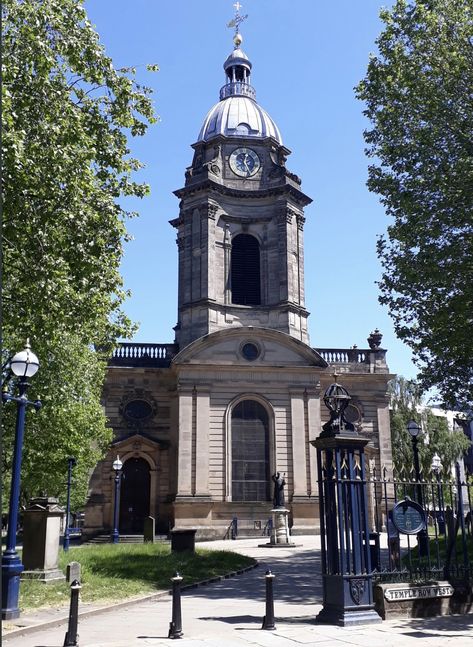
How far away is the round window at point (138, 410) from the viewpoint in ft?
117

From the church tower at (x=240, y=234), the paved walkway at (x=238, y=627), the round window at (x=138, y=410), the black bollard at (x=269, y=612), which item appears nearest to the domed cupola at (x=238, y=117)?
the church tower at (x=240, y=234)

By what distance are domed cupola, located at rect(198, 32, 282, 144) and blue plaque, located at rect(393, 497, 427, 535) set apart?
104ft

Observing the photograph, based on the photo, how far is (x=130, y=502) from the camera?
112ft

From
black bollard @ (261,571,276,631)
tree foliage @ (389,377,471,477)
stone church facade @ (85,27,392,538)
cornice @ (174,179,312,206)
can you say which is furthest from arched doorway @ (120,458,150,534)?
black bollard @ (261,571,276,631)

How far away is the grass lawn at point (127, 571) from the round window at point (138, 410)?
520 inches

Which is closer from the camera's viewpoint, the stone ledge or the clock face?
the stone ledge

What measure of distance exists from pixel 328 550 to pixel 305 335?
26787mm

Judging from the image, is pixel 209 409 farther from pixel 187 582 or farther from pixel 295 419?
pixel 187 582

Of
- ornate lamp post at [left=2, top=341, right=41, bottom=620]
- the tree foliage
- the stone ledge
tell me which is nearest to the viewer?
the stone ledge

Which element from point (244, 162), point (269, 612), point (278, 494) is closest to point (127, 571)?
point (269, 612)

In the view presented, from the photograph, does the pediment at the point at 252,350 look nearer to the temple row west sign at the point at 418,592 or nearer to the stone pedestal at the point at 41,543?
the stone pedestal at the point at 41,543

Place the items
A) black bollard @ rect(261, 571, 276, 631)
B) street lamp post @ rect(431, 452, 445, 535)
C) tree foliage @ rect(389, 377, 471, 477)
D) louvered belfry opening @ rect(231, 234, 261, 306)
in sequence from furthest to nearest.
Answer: tree foliage @ rect(389, 377, 471, 477) < louvered belfry opening @ rect(231, 234, 261, 306) < street lamp post @ rect(431, 452, 445, 535) < black bollard @ rect(261, 571, 276, 631)

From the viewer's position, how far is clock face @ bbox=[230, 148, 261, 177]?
39.5 metres

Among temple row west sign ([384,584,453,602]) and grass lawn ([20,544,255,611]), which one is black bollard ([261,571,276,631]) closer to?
temple row west sign ([384,584,453,602])
